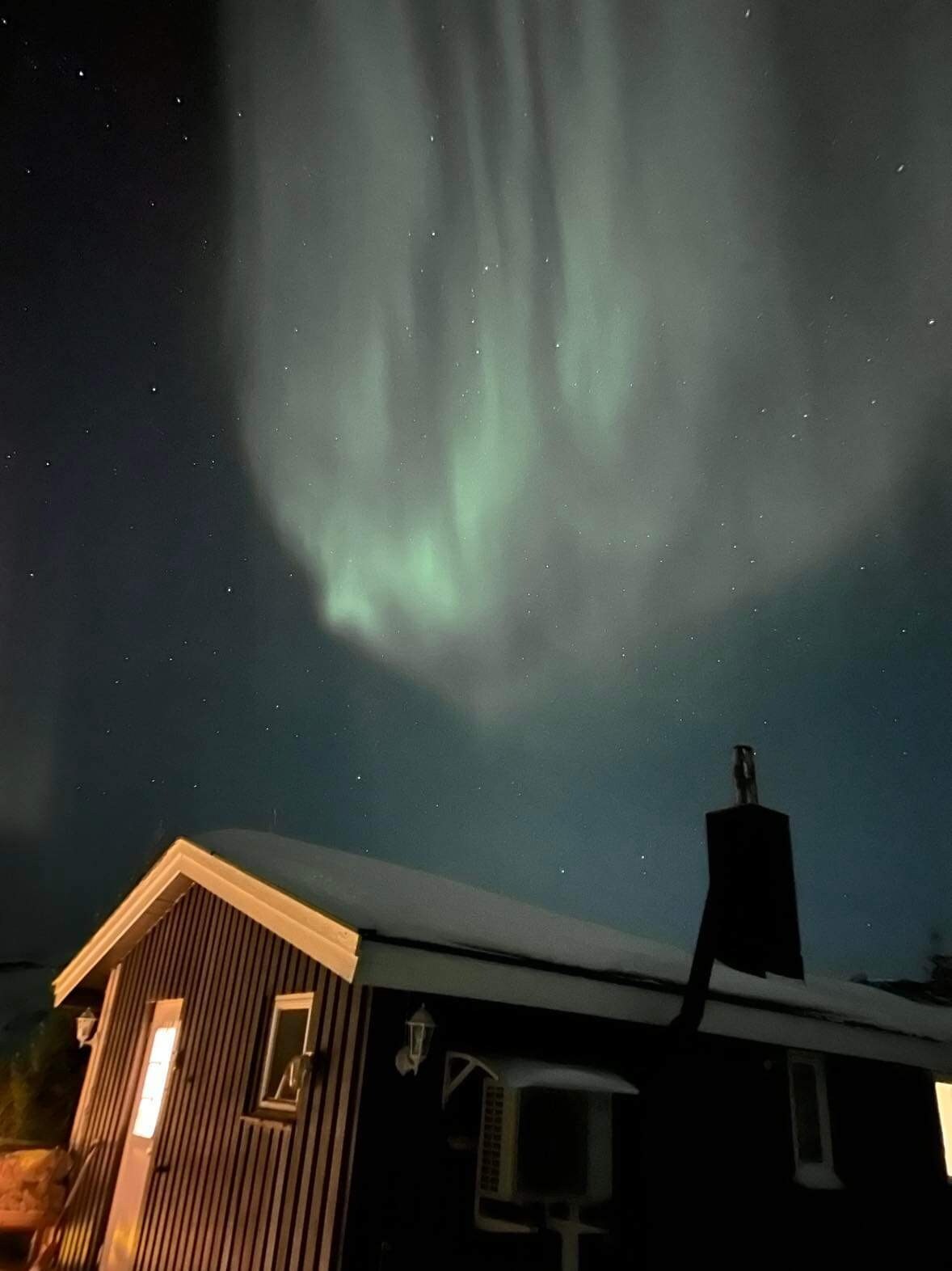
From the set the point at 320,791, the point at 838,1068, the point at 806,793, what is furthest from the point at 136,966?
the point at 320,791

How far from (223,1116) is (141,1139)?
1693 mm

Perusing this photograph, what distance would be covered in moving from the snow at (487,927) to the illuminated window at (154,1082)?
196 centimetres

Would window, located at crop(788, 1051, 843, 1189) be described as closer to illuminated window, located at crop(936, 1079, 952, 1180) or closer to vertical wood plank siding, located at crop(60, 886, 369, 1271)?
illuminated window, located at crop(936, 1079, 952, 1180)

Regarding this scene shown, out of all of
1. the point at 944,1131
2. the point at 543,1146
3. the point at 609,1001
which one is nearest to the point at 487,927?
the point at 609,1001

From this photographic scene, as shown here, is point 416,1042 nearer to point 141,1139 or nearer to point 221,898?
point 221,898

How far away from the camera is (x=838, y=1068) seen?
8.12 m

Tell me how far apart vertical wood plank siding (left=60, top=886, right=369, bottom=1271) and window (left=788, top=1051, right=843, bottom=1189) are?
4.53 meters

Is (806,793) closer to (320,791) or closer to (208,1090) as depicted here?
(320,791)

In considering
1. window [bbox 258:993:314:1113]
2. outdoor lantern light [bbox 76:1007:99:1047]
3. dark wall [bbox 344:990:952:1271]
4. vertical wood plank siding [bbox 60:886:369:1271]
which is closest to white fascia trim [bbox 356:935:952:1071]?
dark wall [bbox 344:990:952:1271]

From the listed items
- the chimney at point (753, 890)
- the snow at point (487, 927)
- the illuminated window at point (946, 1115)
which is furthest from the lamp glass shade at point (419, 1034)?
the illuminated window at point (946, 1115)

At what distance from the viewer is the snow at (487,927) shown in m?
5.60

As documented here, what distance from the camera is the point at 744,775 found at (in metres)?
7.82

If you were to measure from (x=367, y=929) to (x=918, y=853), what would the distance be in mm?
74921

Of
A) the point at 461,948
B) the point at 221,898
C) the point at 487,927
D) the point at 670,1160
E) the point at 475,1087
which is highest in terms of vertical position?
the point at 221,898
